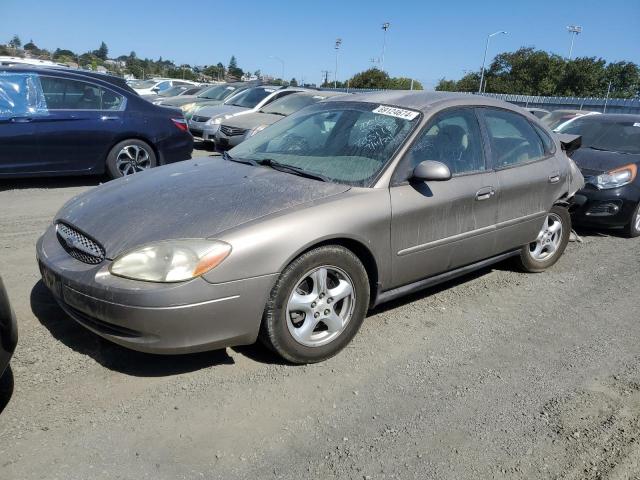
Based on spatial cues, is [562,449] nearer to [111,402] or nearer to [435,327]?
[435,327]

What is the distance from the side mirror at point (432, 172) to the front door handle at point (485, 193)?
0.59 metres

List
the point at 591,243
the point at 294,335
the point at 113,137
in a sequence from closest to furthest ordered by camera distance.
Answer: the point at 294,335, the point at 591,243, the point at 113,137

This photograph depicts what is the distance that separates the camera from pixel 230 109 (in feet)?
39.0

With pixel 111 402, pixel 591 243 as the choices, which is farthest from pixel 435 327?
pixel 591 243

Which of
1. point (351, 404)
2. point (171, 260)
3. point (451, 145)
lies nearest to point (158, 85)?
point (451, 145)

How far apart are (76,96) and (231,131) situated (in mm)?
3521

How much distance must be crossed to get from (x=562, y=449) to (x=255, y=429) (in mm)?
1498

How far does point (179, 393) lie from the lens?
2777 millimetres

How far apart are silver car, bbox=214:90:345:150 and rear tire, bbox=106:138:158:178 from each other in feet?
7.15

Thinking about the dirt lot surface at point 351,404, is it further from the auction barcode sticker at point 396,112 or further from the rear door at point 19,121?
the rear door at point 19,121

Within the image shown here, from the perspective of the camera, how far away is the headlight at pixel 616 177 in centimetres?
615

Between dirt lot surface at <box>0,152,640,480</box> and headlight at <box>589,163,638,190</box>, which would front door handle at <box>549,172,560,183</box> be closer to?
dirt lot surface at <box>0,152,640,480</box>

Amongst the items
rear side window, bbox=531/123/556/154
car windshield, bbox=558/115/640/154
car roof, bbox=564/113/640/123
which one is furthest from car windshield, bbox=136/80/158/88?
rear side window, bbox=531/123/556/154

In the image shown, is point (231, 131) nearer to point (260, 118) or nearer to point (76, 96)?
point (260, 118)
